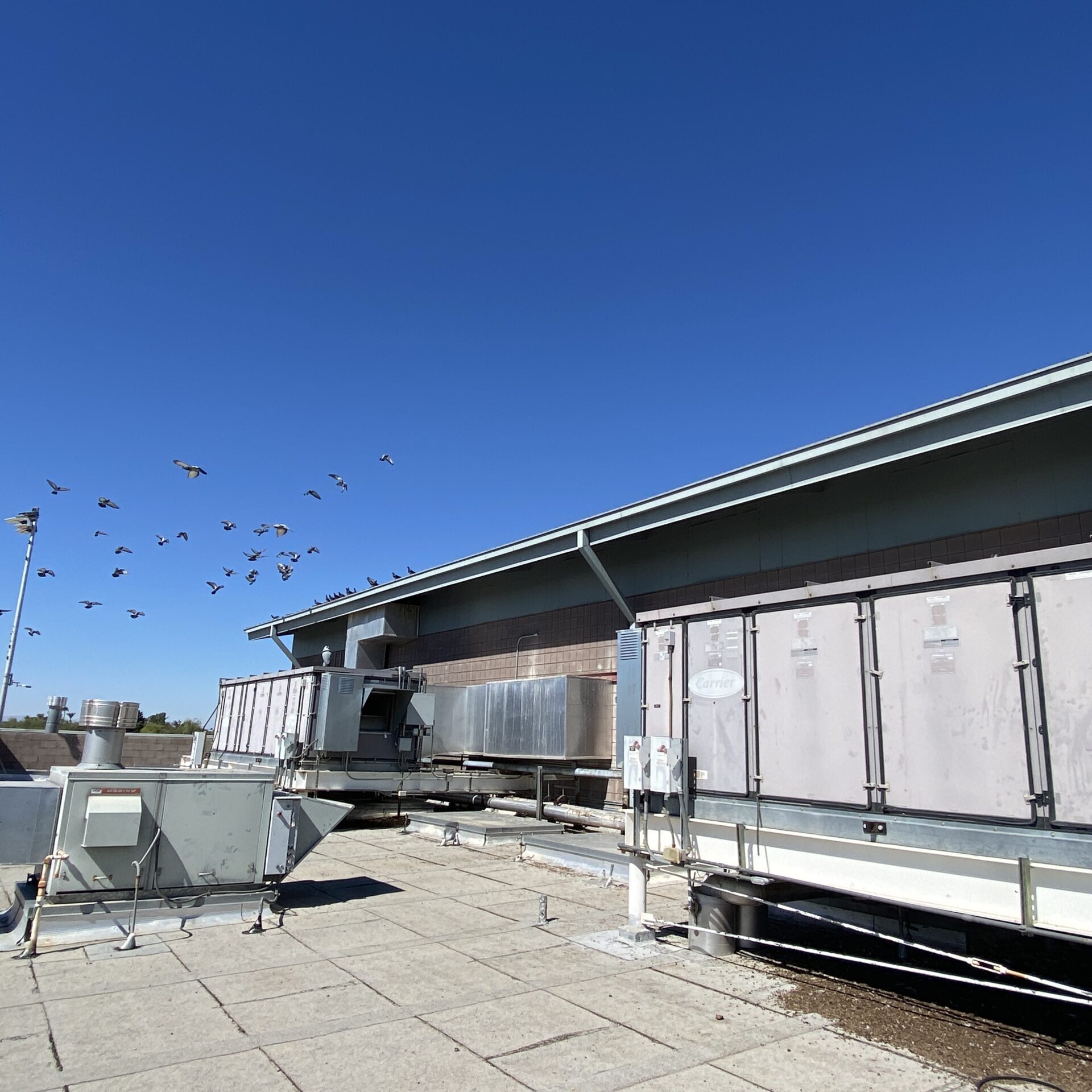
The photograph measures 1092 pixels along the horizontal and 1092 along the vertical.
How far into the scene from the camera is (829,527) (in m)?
13.0

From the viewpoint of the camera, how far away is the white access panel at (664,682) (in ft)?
24.5

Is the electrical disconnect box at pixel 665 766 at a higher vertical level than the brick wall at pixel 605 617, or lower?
lower

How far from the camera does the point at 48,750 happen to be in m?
24.5

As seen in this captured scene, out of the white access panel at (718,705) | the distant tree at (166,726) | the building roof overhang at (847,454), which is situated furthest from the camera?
the distant tree at (166,726)

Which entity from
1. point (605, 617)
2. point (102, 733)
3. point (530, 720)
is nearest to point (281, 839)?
point (102, 733)

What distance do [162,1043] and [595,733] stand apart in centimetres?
1224

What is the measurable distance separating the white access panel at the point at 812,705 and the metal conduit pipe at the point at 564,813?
817 centimetres

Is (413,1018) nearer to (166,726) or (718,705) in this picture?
(718,705)

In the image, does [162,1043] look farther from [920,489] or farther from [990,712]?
[920,489]

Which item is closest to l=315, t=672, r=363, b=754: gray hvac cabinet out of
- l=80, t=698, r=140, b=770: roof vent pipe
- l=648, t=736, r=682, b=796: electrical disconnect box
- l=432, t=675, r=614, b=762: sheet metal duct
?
l=432, t=675, r=614, b=762: sheet metal duct

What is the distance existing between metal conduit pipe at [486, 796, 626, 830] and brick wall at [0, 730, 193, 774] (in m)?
12.5

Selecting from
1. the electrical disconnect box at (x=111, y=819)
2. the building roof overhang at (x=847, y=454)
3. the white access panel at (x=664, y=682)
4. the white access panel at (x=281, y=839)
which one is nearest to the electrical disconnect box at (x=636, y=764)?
the white access panel at (x=664, y=682)

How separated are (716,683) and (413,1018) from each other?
3.58 meters

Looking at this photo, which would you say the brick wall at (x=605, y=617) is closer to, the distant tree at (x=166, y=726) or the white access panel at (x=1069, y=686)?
the white access panel at (x=1069, y=686)
